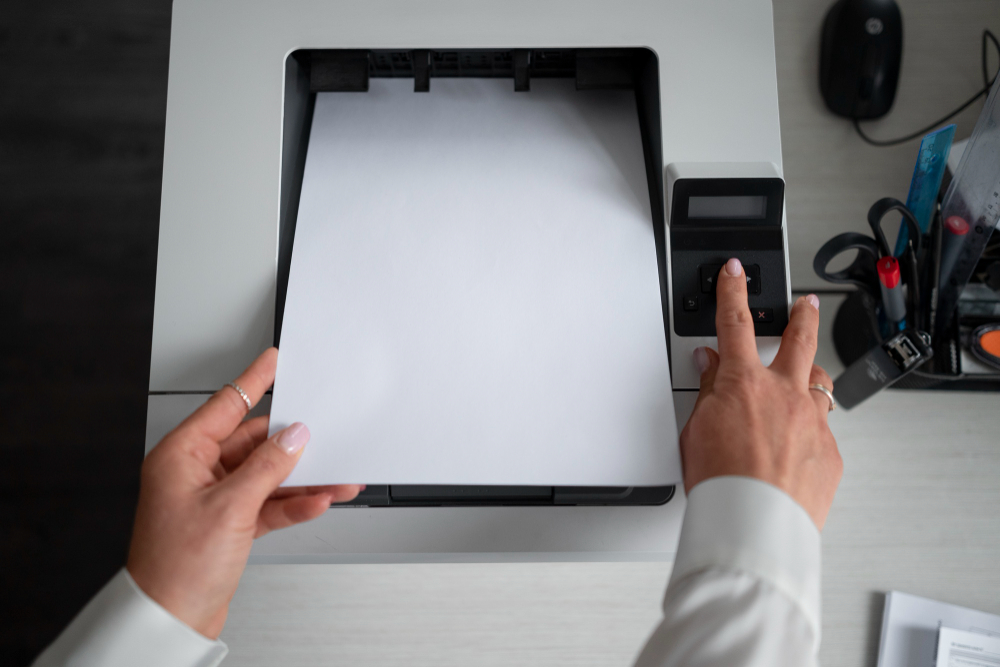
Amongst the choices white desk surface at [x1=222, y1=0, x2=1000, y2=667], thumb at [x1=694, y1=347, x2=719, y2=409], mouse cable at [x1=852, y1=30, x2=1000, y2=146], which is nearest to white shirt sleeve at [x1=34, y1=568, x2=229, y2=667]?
white desk surface at [x1=222, y1=0, x2=1000, y2=667]

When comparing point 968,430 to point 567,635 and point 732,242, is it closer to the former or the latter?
point 732,242

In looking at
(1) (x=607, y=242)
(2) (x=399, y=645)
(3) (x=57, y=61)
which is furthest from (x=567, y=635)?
(3) (x=57, y=61)

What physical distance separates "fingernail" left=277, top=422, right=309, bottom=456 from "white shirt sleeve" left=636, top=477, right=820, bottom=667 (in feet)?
0.99

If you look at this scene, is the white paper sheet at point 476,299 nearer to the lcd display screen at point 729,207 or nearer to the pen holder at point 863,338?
the lcd display screen at point 729,207

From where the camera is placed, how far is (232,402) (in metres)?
0.51

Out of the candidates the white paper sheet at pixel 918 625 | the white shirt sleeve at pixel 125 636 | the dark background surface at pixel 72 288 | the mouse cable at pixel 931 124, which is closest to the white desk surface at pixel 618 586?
the white paper sheet at pixel 918 625

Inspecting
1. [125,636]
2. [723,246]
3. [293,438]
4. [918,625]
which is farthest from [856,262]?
[125,636]

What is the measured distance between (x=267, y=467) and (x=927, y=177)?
2.33 ft

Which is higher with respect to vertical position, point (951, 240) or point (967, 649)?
point (951, 240)

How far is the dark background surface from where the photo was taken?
0.99 m

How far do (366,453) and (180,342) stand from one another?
0.71 ft

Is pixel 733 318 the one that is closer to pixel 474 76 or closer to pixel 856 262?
pixel 856 262

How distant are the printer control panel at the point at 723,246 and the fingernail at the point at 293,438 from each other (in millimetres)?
338

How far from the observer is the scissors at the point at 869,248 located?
2.07 feet
